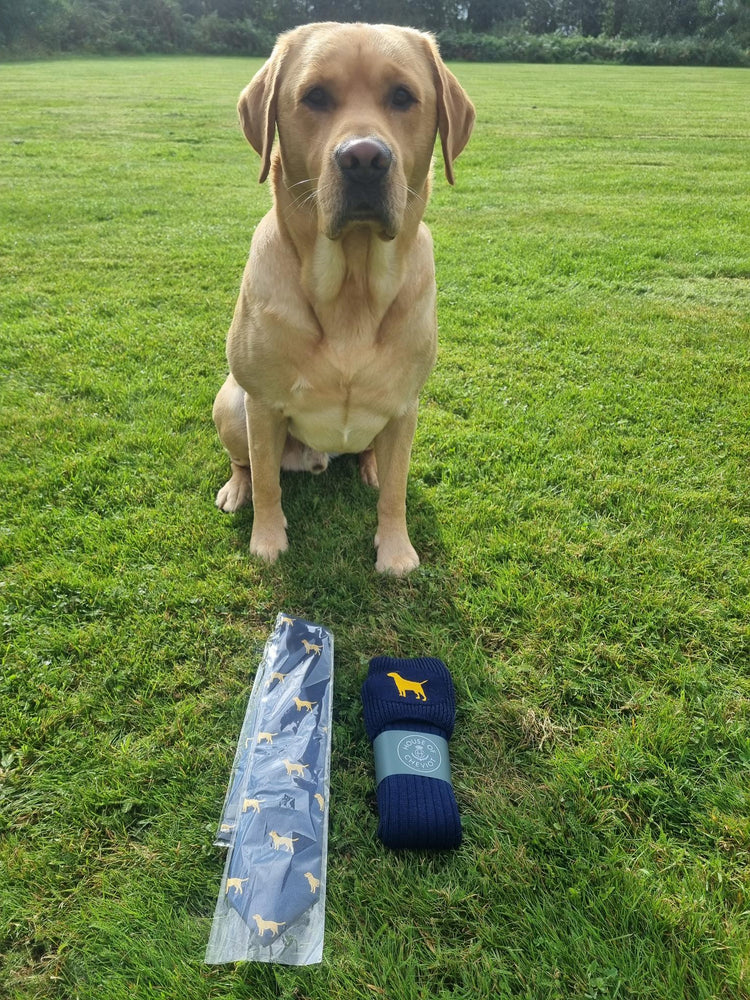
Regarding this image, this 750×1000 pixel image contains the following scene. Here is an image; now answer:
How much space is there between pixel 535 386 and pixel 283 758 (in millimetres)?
2808

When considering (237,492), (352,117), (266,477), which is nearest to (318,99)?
(352,117)

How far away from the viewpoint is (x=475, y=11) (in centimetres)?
5053

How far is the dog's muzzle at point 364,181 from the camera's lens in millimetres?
1788

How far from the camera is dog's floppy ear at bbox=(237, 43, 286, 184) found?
2.01 m

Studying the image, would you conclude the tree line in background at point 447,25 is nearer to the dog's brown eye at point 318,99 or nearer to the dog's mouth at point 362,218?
the dog's brown eye at point 318,99

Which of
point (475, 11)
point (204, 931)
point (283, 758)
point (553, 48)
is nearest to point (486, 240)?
point (283, 758)

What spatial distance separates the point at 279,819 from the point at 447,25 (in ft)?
201

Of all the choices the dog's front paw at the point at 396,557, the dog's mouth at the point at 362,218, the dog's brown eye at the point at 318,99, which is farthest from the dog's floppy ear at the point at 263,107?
the dog's front paw at the point at 396,557

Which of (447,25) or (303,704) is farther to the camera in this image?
(447,25)

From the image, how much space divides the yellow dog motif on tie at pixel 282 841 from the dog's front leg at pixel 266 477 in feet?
3.75

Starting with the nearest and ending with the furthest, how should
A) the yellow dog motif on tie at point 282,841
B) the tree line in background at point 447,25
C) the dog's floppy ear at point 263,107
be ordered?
the yellow dog motif on tie at point 282,841 < the dog's floppy ear at point 263,107 < the tree line in background at point 447,25

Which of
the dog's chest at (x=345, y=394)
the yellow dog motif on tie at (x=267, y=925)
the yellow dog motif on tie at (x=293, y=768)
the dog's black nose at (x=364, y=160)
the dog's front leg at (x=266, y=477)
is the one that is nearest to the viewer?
the yellow dog motif on tie at (x=267, y=925)

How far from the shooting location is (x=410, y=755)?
1664 mm

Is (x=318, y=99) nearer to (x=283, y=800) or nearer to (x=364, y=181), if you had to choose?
(x=364, y=181)
